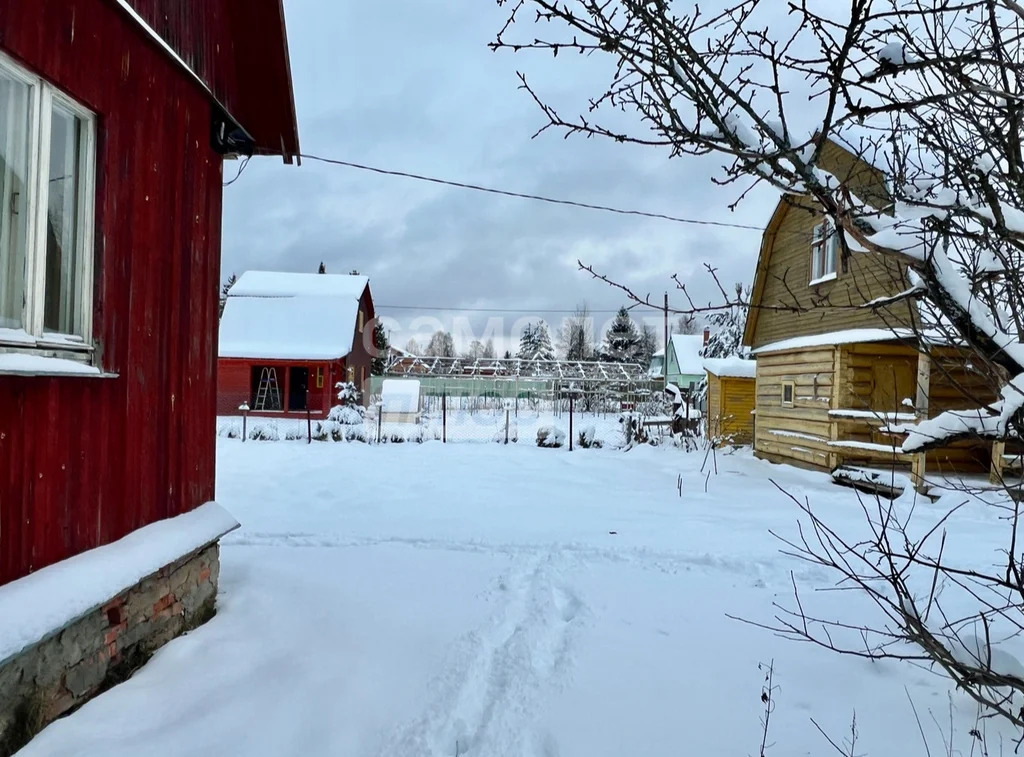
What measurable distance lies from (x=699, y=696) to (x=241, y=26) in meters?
5.54

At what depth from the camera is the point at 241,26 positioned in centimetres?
456

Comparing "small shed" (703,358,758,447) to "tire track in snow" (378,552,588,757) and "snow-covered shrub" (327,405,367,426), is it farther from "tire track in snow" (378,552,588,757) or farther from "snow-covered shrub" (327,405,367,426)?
"tire track in snow" (378,552,588,757)

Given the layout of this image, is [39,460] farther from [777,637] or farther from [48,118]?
[777,637]

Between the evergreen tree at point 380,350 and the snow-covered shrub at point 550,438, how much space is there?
1858cm

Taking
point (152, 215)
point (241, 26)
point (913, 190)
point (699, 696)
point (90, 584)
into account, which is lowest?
point (699, 696)

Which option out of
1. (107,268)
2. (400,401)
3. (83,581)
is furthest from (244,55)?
(400,401)

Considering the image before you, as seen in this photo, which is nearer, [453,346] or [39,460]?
[39,460]

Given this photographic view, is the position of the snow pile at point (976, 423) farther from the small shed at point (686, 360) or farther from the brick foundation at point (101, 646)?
the small shed at point (686, 360)

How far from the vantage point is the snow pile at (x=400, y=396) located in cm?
2377

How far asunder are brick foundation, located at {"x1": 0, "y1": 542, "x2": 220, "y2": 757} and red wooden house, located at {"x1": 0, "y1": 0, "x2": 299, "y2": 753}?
0.03 metres

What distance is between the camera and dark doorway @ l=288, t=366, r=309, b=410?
2250 cm

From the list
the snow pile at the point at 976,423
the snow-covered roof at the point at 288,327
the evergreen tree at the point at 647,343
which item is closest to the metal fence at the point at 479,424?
the snow-covered roof at the point at 288,327

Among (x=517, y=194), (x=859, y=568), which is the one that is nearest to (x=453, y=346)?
(x=517, y=194)

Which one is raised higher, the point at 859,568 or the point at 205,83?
the point at 205,83
